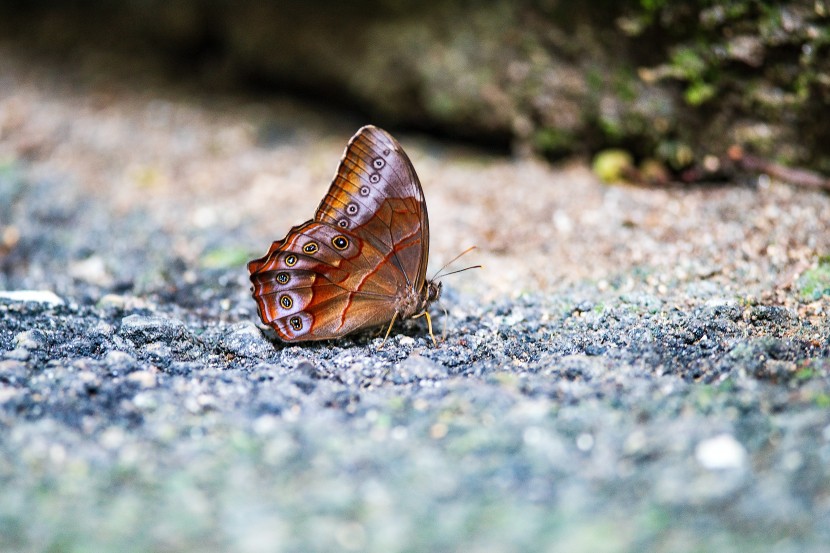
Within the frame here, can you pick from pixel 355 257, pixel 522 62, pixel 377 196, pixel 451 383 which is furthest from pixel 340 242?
pixel 522 62

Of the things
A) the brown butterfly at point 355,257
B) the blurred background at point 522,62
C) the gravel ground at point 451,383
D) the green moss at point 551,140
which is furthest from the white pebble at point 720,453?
the green moss at point 551,140

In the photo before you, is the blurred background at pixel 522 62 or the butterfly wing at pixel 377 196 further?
the blurred background at pixel 522 62

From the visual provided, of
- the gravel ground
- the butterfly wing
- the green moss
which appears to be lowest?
the gravel ground

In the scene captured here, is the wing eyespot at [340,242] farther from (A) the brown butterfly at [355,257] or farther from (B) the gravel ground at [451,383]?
(B) the gravel ground at [451,383]

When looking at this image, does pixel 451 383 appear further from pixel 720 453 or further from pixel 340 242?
pixel 720 453

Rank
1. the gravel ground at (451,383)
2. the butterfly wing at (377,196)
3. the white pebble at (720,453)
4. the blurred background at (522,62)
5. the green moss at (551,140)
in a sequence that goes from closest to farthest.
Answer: the gravel ground at (451,383) < the white pebble at (720,453) < the butterfly wing at (377,196) < the blurred background at (522,62) < the green moss at (551,140)

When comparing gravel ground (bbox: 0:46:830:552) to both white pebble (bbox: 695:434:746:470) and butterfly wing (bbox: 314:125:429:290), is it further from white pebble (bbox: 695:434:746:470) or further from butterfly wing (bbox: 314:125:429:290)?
butterfly wing (bbox: 314:125:429:290)

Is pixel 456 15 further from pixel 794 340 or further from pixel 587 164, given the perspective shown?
pixel 794 340

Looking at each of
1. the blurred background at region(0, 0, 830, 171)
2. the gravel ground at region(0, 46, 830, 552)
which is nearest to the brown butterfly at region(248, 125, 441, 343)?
the gravel ground at region(0, 46, 830, 552)
